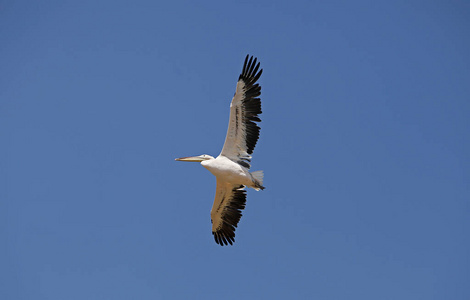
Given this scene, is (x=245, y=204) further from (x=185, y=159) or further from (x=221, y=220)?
(x=185, y=159)

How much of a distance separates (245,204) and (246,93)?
3.19 meters

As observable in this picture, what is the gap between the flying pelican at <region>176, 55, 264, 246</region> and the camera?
14.2 meters

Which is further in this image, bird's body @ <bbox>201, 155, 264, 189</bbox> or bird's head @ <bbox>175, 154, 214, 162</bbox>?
bird's head @ <bbox>175, 154, 214, 162</bbox>

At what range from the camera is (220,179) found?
1498 centimetres

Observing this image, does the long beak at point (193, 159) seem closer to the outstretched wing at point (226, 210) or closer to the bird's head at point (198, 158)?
the bird's head at point (198, 158)

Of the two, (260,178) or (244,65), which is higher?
(244,65)

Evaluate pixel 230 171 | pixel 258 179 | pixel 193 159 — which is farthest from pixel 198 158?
pixel 258 179

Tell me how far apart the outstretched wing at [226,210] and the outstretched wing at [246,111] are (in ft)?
4.46

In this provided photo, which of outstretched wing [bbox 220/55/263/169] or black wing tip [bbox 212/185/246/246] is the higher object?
outstretched wing [bbox 220/55/263/169]

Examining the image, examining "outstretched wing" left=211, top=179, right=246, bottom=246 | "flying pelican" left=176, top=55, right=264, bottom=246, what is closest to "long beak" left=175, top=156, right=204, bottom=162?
"flying pelican" left=176, top=55, right=264, bottom=246

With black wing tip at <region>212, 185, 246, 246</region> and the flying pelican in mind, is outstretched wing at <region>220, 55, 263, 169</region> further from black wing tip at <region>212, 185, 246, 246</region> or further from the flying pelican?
black wing tip at <region>212, 185, 246, 246</region>

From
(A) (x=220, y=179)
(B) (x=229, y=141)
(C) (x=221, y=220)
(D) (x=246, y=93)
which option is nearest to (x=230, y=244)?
(C) (x=221, y=220)

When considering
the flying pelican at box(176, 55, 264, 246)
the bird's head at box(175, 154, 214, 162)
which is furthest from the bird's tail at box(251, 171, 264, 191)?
the bird's head at box(175, 154, 214, 162)

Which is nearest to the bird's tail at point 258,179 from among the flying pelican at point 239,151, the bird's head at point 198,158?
the flying pelican at point 239,151
